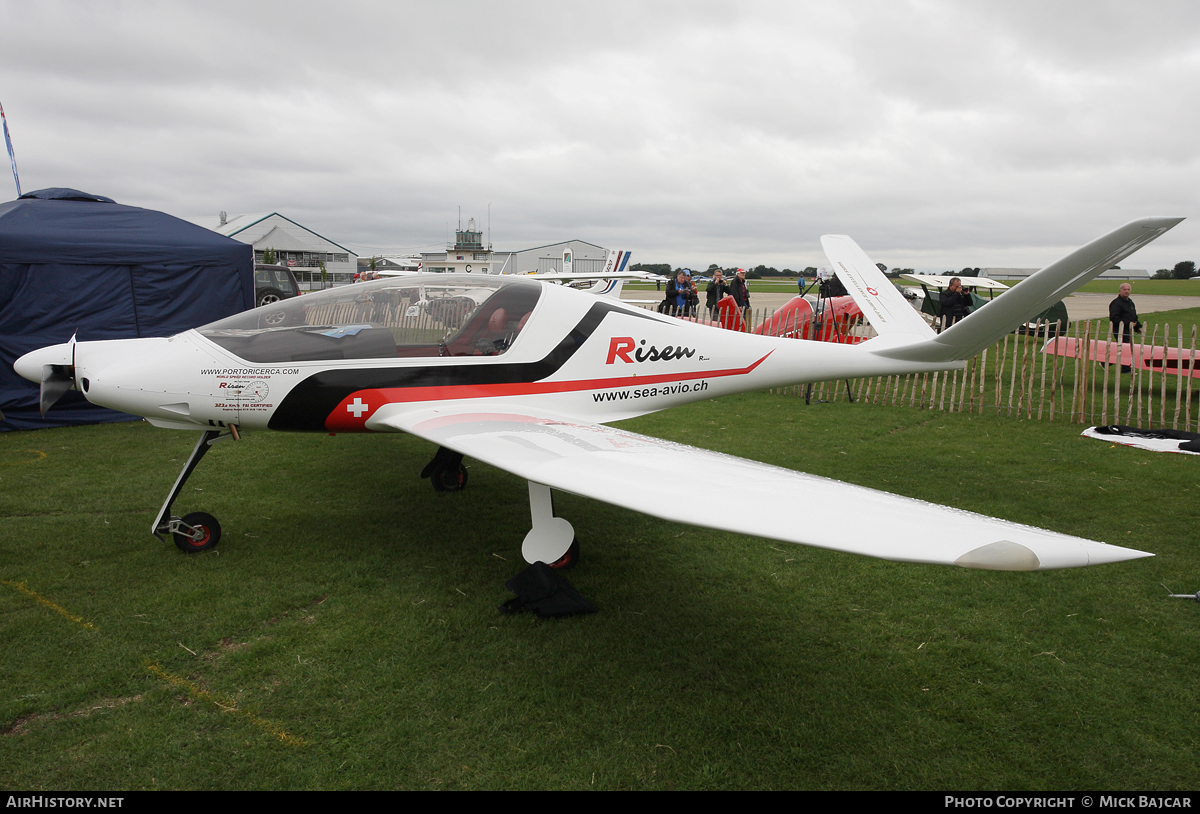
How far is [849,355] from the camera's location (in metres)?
5.95

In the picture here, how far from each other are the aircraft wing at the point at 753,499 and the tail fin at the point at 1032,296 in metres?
2.38

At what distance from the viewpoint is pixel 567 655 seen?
3.63 metres

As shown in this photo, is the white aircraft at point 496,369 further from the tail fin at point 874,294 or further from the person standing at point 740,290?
the person standing at point 740,290

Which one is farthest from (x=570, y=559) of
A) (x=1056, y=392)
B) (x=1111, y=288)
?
(x=1111, y=288)

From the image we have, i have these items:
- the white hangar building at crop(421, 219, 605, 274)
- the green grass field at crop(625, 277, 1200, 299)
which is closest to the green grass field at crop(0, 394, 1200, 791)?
the green grass field at crop(625, 277, 1200, 299)

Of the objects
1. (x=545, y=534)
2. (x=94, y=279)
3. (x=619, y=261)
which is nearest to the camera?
(x=545, y=534)

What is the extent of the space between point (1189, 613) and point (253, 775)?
5.28 metres

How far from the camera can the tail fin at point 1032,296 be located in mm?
3787

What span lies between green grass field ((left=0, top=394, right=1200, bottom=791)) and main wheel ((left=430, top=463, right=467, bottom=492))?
221 millimetres

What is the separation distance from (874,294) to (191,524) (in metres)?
6.41

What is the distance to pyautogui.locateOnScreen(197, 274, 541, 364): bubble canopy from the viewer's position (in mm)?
4688

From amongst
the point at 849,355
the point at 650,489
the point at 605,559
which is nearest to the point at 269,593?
the point at 605,559

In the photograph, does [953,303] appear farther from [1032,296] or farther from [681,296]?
[1032,296]

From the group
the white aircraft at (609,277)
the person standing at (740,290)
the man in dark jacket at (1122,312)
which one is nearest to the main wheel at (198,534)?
the white aircraft at (609,277)
